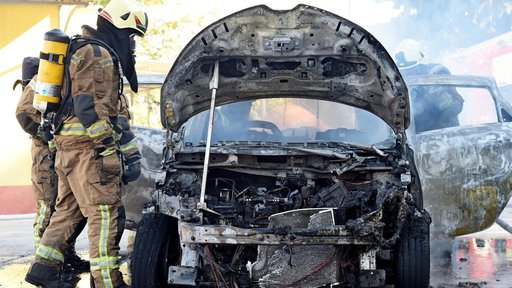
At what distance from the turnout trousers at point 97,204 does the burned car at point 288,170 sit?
17cm

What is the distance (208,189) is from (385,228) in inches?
52.4

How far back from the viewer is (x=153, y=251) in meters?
5.10

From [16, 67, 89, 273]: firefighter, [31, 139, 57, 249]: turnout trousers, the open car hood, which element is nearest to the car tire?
the open car hood

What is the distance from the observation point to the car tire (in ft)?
16.2

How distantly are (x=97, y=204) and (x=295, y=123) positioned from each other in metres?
1.84

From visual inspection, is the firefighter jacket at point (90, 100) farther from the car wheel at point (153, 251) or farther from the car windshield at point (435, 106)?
the car windshield at point (435, 106)

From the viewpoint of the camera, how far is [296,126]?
6.13m

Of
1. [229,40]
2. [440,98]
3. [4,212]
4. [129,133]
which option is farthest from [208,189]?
[4,212]

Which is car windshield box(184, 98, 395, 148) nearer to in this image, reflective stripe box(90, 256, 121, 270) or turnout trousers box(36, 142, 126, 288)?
turnout trousers box(36, 142, 126, 288)

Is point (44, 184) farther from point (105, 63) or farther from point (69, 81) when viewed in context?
point (105, 63)

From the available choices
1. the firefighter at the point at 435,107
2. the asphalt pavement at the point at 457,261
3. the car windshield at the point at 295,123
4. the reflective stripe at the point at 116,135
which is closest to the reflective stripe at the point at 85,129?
the reflective stripe at the point at 116,135

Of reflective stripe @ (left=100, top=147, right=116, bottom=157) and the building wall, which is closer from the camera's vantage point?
reflective stripe @ (left=100, top=147, right=116, bottom=157)

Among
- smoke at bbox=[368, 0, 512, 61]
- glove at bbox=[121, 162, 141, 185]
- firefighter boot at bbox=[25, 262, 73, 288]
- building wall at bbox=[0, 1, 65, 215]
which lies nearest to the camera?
firefighter boot at bbox=[25, 262, 73, 288]

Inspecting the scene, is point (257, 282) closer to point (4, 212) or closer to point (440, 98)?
point (440, 98)
